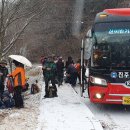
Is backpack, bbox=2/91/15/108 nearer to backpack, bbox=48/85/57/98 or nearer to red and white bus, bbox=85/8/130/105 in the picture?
red and white bus, bbox=85/8/130/105

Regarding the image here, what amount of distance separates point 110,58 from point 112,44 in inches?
17.3

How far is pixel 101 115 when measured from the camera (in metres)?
13.8

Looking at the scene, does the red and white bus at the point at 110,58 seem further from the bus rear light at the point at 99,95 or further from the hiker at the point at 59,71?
the hiker at the point at 59,71

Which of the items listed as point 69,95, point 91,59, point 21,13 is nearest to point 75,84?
point 21,13

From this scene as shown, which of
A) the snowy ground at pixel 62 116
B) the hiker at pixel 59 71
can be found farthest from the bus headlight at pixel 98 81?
the hiker at pixel 59 71

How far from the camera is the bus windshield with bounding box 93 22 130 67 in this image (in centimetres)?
1355

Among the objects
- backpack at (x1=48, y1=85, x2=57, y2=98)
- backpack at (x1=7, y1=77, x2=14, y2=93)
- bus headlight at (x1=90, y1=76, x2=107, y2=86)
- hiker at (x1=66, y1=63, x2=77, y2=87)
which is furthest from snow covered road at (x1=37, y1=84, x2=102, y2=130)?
hiker at (x1=66, y1=63, x2=77, y2=87)

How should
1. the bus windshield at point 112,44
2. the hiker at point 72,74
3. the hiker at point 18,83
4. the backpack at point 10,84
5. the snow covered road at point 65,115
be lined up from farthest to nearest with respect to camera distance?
the hiker at point 72,74
the backpack at point 10,84
the hiker at point 18,83
the bus windshield at point 112,44
the snow covered road at point 65,115

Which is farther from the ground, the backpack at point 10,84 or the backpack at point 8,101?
the backpack at point 10,84

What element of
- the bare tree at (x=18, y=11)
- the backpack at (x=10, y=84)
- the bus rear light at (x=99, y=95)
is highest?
the bare tree at (x=18, y=11)

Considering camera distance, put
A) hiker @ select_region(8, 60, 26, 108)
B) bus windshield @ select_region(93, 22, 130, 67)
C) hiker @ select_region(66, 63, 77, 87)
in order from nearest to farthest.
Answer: bus windshield @ select_region(93, 22, 130, 67) → hiker @ select_region(8, 60, 26, 108) → hiker @ select_region(66, 63, 77, 87)

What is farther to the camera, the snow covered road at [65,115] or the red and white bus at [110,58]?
the red and white bus at [110,58]

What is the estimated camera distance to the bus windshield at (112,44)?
1355 cm

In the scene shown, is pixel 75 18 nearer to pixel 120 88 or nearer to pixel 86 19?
pixel 86 19
